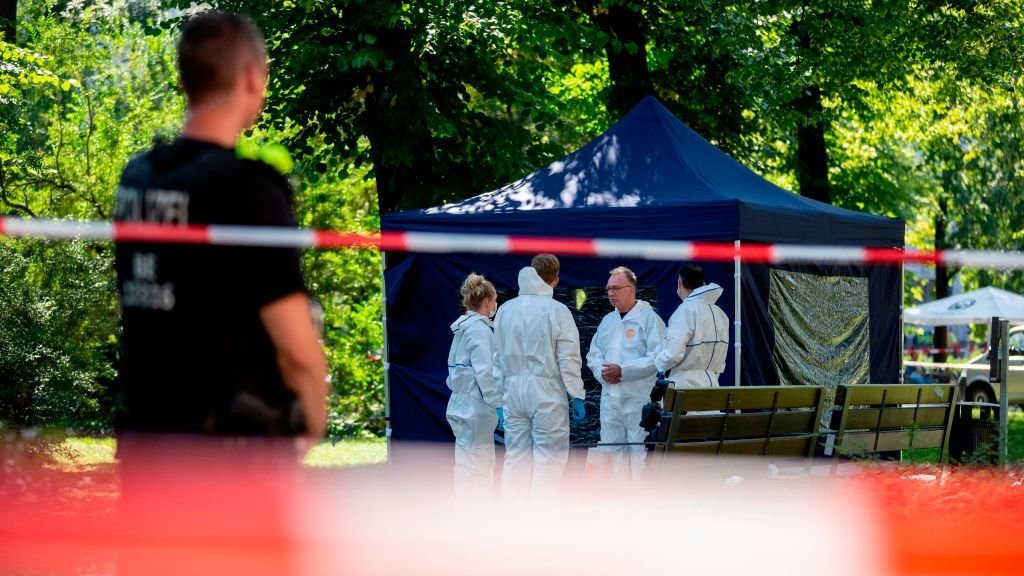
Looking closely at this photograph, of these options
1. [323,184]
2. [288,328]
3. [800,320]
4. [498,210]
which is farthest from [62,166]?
[288,328]

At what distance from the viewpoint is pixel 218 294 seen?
8.46ft

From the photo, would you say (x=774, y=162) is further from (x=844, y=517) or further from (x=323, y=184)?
(x=844, y=517)

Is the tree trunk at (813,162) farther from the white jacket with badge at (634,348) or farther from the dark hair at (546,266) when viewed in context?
the dark hair at (546,266)

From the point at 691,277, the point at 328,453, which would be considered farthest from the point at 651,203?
the point at 328,453

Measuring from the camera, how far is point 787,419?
8961 millimetres

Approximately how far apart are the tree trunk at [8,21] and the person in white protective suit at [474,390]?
8.78 meters

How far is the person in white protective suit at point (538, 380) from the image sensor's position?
899 centimetres

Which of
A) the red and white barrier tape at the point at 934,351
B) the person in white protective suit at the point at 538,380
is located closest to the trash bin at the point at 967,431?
the person in white protective suit at the point at 538,380

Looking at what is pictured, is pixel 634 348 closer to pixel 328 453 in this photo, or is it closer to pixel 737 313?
pixel 737 313

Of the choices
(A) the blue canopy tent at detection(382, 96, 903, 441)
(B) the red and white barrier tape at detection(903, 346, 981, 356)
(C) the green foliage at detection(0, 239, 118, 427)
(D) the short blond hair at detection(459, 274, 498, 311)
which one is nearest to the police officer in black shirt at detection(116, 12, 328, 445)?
(D) the short blond hair at detection(459, 274, 498, 311)

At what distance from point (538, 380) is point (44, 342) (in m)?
4.84

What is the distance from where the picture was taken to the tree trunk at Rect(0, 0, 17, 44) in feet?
52.6

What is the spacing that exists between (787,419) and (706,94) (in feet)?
37.5

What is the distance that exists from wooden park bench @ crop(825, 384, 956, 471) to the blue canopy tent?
155 centimetres
